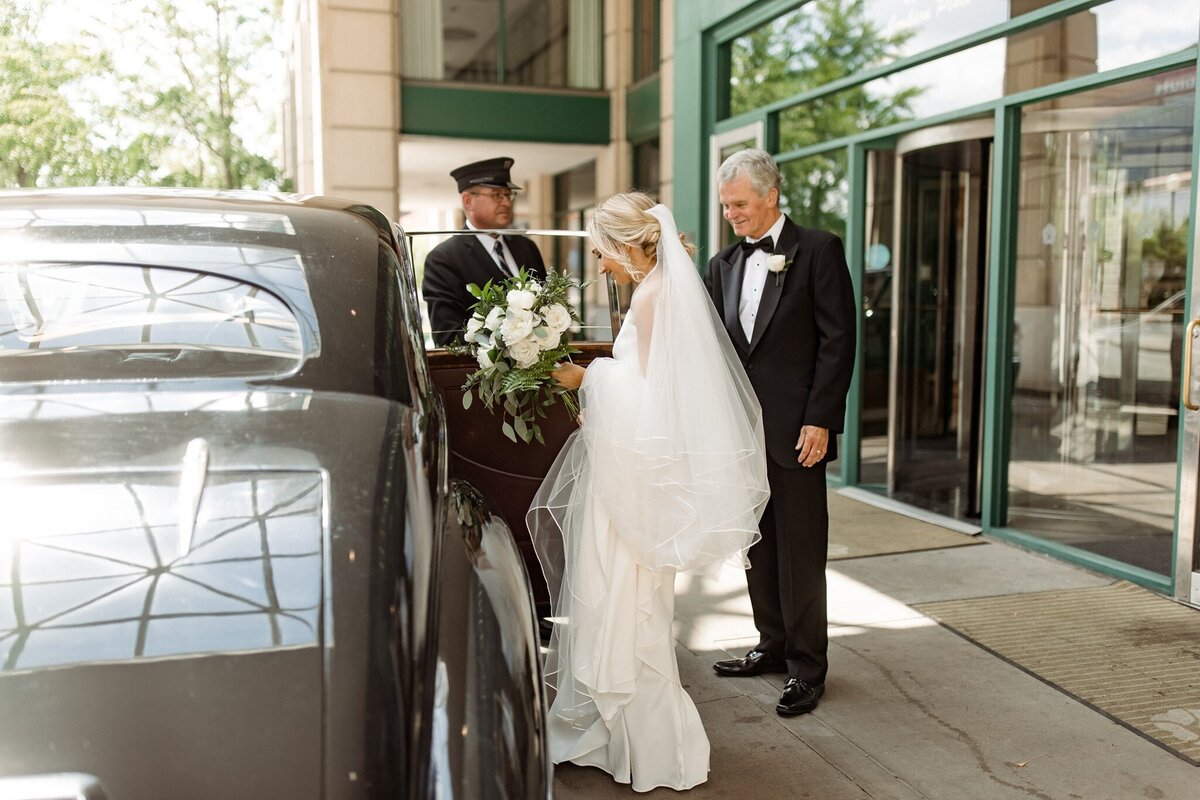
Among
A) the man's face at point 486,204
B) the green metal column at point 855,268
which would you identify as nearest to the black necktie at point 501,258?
the man's face at point 486,204

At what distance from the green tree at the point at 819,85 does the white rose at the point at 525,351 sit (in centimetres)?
510

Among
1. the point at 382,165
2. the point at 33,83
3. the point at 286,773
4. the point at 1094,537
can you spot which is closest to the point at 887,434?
the point at 1094,537

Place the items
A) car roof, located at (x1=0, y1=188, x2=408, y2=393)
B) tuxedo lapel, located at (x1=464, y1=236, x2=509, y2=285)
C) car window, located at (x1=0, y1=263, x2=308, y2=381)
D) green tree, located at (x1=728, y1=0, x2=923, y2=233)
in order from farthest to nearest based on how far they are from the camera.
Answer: green tree, located at (x1=728, y1=0, x2=923, y2=233)
tuxedo lapel, located at (x1=464, y1=236, x2=509, y2=285)
car roof, located at (x1=0, y1=188, x2=408, y2=393)
car window, located at (x1=0, y1=263, x2=308, y2=381)

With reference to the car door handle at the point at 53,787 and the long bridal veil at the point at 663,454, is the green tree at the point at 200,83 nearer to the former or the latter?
the long bridal veil at the point at 663,454

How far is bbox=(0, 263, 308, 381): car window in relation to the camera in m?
2.49

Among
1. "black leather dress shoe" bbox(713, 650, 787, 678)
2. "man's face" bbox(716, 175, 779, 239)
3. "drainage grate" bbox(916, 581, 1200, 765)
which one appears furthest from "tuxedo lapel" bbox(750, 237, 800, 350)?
"drainage grate" bbox(916, 581, 1200, 765)

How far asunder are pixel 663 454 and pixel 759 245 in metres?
1.19

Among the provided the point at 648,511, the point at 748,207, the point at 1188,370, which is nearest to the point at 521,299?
the point at 648,511

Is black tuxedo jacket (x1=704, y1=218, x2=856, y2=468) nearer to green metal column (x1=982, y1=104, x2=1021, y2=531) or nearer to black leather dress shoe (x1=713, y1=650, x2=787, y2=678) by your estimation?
black leather dress shoe (x1=713, y1=650, x2=787, y2=678)

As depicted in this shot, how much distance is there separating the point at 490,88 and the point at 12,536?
12.4 m

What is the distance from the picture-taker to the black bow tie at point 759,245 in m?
4.06

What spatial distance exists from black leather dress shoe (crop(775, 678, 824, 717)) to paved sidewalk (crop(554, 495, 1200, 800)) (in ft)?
0.13

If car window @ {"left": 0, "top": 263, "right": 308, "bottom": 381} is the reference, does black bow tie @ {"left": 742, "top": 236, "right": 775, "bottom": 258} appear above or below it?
above

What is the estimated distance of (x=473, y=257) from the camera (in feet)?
17.0
